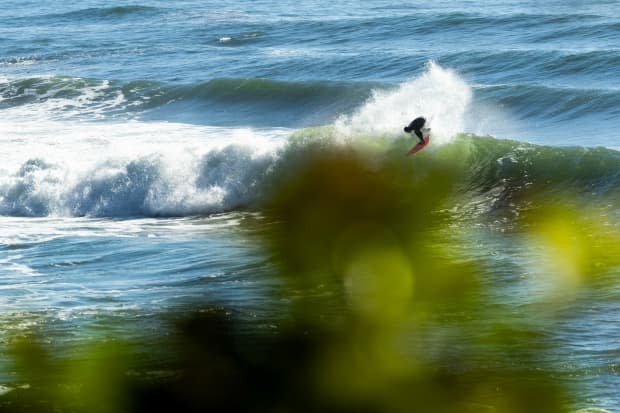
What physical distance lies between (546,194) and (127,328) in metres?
8.30

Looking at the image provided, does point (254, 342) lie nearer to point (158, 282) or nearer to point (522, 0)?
point (158, 282)

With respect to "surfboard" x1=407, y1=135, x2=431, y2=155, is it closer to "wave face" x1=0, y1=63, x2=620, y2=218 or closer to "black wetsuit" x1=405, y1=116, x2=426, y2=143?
"wave face" x1=0, y1=63, x2=620, y2=218

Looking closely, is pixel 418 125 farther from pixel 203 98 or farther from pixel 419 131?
pixel 203 98

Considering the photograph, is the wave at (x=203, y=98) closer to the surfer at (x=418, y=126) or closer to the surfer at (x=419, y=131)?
the surfer at (x=419, y=131)

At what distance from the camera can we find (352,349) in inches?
381

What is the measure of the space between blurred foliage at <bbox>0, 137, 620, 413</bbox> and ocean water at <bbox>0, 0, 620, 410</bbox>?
0.35 m

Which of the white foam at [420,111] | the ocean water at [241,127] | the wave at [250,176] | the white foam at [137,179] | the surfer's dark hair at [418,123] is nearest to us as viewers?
the ocean water at [241,127]

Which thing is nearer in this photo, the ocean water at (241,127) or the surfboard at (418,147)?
the ocean water at (241,127)

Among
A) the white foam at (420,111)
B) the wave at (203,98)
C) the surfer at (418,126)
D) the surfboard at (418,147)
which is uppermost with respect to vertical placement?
the surfer at (418,126)

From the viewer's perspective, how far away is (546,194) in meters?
17.2

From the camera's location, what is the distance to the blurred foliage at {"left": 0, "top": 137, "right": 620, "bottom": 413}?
28.5 feet

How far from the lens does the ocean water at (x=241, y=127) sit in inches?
489

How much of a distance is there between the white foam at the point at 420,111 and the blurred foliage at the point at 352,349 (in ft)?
14.9

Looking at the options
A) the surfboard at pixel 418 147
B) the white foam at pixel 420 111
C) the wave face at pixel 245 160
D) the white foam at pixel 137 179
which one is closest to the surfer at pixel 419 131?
the surfboard at pixel 418 147
